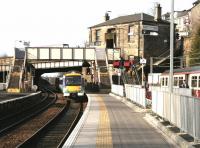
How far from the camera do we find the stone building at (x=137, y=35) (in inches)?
3639

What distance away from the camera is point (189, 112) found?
13070mm

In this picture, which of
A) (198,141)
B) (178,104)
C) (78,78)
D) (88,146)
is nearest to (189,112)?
(198,141)

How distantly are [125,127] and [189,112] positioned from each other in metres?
→ 6.57

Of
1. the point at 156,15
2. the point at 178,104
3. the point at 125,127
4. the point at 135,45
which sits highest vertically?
the point at 156,15

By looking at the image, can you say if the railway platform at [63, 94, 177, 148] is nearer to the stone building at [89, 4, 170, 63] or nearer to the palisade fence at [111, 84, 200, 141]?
the palisade fence at [111, 84, 200, 141]

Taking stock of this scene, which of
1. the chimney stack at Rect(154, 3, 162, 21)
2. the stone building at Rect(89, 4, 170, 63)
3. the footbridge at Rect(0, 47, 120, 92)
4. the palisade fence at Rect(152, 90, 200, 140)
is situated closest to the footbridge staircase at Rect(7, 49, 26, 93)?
the footbridge at Rect(0, 47, 120, 92)

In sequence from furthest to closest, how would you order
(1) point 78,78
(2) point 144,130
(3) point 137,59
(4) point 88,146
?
1. (3) point 137,59
2. (1) point 78,78
3. (2) point 144,130
4. (4) point 88,146

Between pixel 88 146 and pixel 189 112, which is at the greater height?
pixel 189 112

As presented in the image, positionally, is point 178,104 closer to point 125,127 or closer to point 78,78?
point 125,127

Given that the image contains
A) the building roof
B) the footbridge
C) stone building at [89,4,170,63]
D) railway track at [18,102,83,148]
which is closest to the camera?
railway track at [18,102,83,148]

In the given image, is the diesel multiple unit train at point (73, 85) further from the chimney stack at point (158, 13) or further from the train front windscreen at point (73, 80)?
the chimney stack at point (158, 13)

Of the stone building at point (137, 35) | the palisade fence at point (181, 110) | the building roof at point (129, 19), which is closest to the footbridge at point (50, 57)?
the stone building at point (137, 35)

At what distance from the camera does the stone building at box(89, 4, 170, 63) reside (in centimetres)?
9244

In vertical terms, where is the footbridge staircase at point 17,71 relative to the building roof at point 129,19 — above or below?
below
